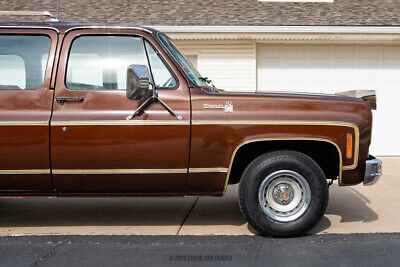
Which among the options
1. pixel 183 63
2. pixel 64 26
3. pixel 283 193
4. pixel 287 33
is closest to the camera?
pixel 283 193

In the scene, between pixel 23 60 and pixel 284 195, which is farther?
pixel 23 60

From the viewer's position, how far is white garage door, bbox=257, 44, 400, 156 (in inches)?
A: 437

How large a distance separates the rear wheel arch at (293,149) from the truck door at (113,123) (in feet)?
2.10

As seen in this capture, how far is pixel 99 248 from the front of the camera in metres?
4.45

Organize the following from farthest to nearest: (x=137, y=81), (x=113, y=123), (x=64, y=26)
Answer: (x=64, y=26), (x=113, y=123), (x=137, y=81)

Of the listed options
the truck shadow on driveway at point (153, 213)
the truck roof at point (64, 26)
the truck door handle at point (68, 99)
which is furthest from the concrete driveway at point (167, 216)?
the truck roof at point (64, 26)

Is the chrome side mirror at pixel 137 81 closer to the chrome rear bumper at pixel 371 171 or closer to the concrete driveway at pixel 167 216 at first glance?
the concrete driveway at pixel 167 216

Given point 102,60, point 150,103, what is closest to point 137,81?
point 150,103

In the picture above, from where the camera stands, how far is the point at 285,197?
473 centimetres

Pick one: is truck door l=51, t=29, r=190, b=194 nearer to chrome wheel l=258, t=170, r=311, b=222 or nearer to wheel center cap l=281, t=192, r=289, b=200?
chrome wheel l=258, t=170, r=311, b=222

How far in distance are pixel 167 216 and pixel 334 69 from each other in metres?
6.82

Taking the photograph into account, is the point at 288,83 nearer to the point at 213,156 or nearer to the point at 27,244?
the point at 213,156

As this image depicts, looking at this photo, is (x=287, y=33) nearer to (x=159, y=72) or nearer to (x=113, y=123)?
(x=159, y=72)

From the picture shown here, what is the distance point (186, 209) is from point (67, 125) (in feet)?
6.87
